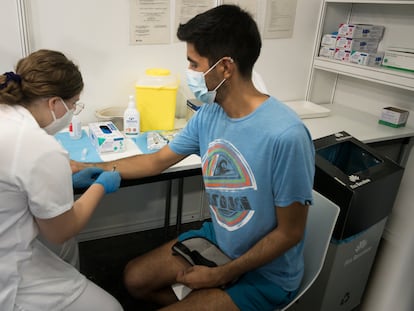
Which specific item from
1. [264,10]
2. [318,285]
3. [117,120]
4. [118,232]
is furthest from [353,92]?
[118,232]

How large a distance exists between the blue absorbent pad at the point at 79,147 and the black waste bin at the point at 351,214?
975mm

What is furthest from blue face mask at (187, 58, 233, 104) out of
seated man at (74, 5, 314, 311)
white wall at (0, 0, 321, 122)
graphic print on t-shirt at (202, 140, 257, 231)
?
white wall at (0, 0, 321, 122)

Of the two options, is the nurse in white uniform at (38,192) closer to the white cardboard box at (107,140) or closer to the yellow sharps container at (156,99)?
the white cardboard box at (107,140)

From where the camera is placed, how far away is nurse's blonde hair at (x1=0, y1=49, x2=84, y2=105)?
0.99 meters

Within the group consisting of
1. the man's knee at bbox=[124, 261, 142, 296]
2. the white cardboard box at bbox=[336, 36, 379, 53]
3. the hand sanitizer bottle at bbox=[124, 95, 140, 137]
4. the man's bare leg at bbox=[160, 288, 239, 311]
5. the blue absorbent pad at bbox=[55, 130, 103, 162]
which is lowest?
the man's knee at bbox=[124, 261, 142, 296]

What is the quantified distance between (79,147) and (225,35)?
2.93 feet

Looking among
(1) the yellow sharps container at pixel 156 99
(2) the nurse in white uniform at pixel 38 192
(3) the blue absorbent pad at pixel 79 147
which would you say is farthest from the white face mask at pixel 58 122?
(1) the yellow sharps container at pixel 156 99

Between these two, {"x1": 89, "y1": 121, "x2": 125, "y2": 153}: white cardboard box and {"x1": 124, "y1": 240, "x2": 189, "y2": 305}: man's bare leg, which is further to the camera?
{"x1": 89, "y1": 121, "x2": 125, "y2": 153}: white cardboard box

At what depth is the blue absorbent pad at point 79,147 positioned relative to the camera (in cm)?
155

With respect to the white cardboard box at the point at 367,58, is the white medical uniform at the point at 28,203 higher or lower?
lower

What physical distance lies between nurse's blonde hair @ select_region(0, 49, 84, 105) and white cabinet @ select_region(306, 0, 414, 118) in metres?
1.77

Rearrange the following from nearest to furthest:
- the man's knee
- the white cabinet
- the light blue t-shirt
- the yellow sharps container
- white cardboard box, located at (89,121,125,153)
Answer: the light blue t-shirt
the man's knee
white cardboard box, located at (89,121,125,153)
the yellow sharps container
the white cabinet

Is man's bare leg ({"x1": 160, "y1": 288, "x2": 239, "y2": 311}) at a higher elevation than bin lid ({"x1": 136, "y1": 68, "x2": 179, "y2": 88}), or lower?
lower

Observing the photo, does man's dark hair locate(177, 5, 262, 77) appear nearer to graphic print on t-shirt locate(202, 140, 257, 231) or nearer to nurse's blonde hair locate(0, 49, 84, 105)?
graphic print on t-shirt locate(202, 140, 257, 231)
